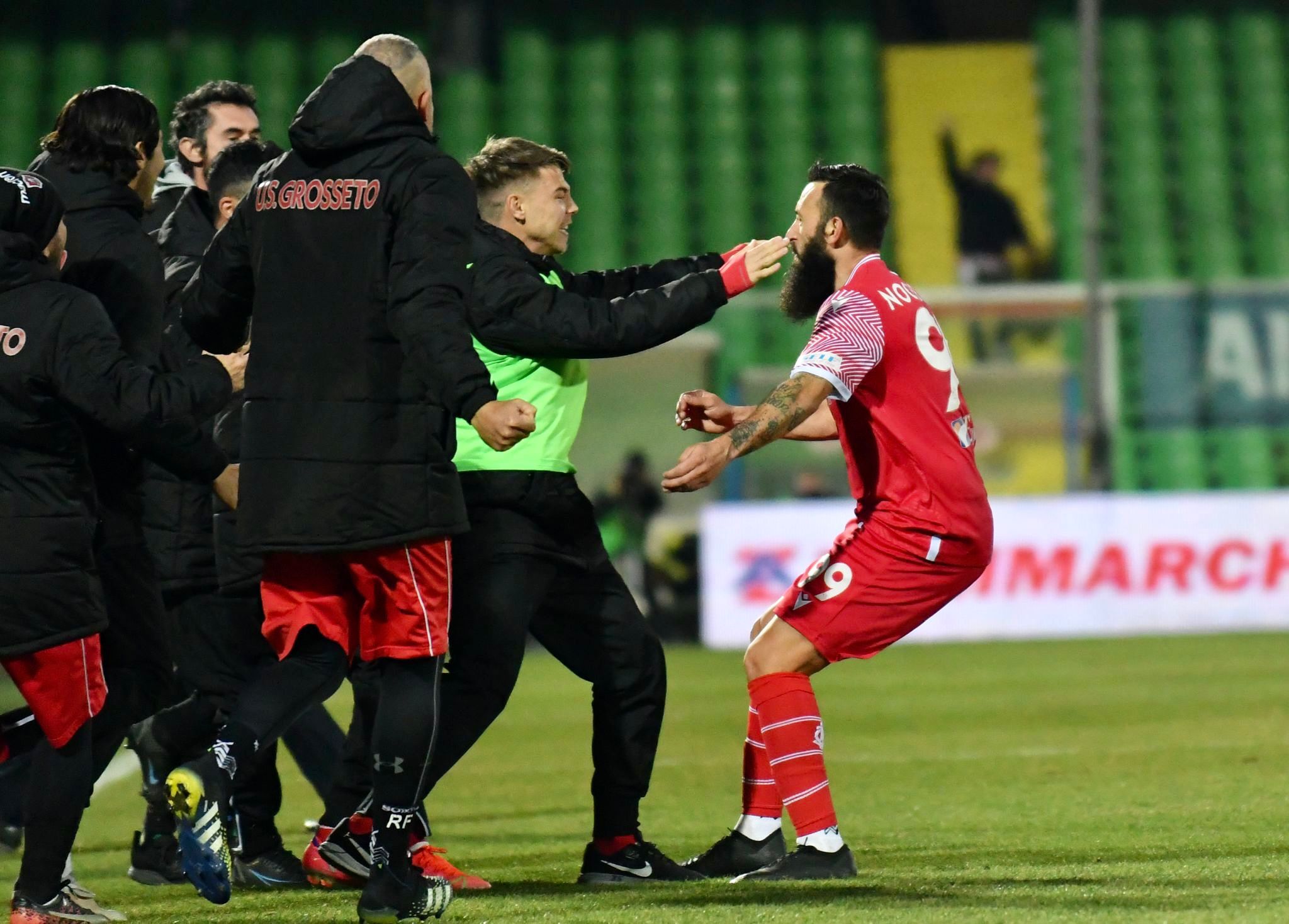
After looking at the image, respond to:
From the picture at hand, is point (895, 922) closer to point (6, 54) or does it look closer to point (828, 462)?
point (828, 462)

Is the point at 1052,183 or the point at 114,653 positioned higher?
the point at 1052,183

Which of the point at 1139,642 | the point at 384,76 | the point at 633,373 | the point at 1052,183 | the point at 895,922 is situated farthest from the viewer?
the point at 1052,183

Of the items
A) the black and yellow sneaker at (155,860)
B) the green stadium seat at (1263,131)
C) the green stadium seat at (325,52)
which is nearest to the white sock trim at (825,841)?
the black and yellow sneaker at (155,860)

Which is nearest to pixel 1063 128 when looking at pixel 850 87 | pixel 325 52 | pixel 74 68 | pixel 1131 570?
pixel 850 87

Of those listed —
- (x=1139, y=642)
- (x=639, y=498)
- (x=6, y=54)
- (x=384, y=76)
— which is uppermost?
(x=6, y=54)

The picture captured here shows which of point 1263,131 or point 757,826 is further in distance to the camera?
point 1263,131

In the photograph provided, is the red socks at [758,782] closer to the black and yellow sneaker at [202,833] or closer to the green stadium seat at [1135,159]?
the black and yellow sneaker at [202,833]

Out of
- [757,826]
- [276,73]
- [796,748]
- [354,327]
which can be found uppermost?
[276,73]

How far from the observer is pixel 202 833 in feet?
13.4

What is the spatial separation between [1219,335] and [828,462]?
3088mm

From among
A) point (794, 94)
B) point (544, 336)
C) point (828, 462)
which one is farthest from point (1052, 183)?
point (544, 336)

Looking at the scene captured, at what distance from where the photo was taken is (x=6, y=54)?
69.9 feet

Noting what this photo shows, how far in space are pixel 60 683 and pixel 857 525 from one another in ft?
6.50

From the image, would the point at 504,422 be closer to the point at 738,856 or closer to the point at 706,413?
the point at 706,413
